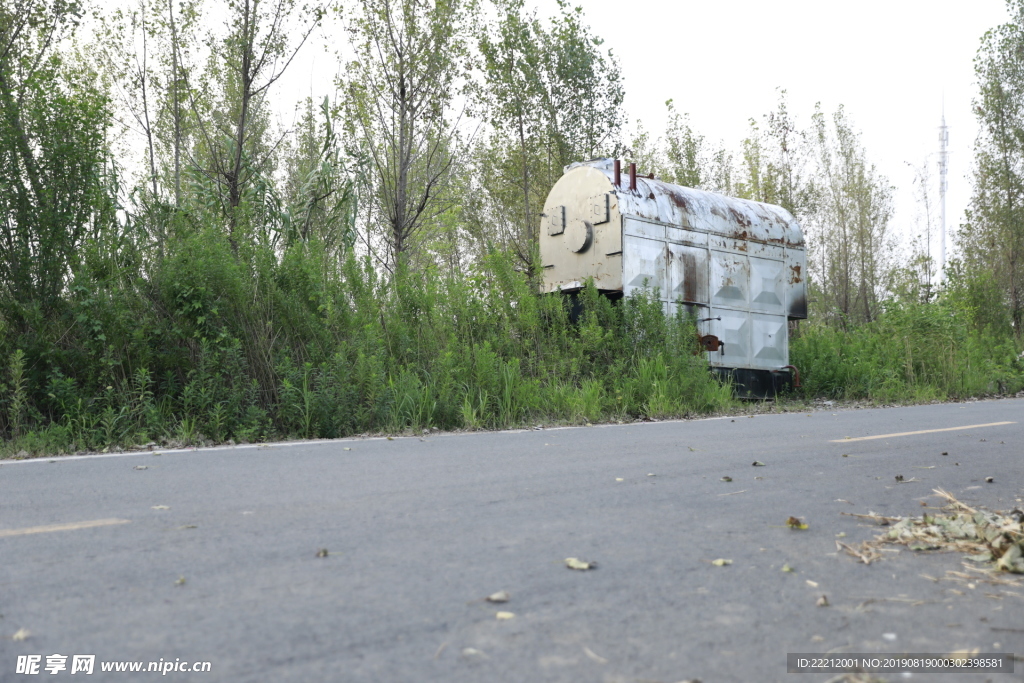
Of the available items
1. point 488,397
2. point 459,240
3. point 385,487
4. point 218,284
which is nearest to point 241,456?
point 385,487

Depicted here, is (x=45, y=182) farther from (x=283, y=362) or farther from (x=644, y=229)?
(x=644, y=229)

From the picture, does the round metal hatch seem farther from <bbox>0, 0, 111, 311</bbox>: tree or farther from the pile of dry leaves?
the pile of dry leaves

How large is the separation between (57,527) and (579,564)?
2.48 metres

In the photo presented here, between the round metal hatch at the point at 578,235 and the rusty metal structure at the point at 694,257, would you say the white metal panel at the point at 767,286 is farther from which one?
the round metal hatch at the point at 578,235

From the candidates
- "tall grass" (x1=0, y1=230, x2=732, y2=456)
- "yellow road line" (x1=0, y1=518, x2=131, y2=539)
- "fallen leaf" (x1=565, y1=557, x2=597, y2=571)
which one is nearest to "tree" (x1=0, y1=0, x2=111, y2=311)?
"tall grass" (x1=0, y1=230, x2=732, y2=456)

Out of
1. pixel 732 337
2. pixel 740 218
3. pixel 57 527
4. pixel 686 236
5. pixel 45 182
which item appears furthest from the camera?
pixel 740 218

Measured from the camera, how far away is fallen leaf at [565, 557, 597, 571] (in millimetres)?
3154

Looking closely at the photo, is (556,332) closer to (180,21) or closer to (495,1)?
(180,21)

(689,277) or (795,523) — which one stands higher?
(689,277)

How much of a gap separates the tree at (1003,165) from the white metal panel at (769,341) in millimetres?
16202

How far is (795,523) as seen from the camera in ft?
12.9

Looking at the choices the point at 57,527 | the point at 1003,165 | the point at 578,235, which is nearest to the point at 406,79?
the point at 578,235

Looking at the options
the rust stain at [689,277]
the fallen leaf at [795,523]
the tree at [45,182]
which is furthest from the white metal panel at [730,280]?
the fallen leaf at [795,523]

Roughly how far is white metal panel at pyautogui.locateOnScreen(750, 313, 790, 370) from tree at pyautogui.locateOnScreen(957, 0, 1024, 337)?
16.2 m
